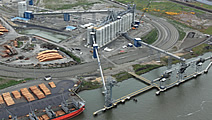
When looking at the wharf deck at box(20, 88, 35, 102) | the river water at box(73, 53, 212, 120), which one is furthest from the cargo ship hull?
the wharf deck at box(20, 88, 35, 102)

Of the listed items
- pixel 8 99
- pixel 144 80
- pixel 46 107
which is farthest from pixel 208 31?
pixel 8 99

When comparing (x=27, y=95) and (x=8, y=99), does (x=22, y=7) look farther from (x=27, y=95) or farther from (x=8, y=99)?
(x=8, y=99)

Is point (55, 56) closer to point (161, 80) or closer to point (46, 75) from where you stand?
point (46, 75)

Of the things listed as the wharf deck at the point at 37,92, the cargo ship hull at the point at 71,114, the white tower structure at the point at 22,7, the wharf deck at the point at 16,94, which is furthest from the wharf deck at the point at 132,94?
the white tower structure at the point at 22,7

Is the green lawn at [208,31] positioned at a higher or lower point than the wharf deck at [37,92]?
higher

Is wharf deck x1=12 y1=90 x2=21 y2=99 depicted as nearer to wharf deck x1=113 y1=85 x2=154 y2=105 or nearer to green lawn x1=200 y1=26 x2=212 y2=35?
wharf deck x1=113 y1=85 x2=154 y2=105

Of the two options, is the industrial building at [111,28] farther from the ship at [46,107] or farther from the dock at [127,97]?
the ship at [46,107]

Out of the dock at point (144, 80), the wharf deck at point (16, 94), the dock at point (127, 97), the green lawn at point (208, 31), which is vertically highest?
the green lawn at point (208, 31)

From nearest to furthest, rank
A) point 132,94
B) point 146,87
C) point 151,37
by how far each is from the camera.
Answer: point 132,94 → point 146,87 → point 151,37

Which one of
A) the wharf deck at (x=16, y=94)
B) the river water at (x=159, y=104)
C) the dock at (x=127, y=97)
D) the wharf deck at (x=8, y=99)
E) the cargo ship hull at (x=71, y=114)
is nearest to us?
the cargo ship hull at (x=71, y=114)
